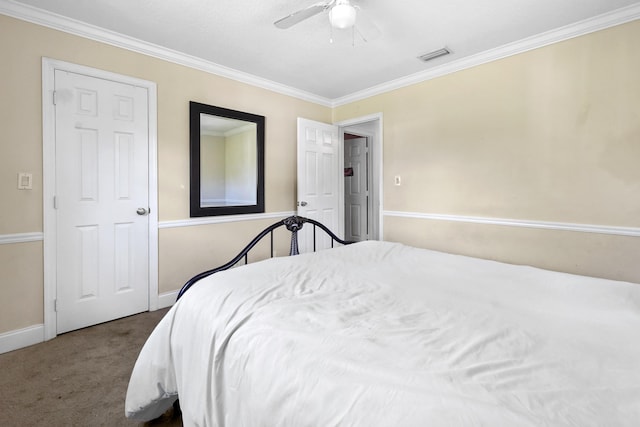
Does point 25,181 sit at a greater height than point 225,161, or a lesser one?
lesser

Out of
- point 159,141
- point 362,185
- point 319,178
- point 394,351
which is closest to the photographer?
point 394,351

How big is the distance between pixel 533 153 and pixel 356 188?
3.52 meters

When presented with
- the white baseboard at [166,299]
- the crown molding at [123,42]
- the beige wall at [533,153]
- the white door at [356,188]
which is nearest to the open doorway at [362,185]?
the white door at [356,188]

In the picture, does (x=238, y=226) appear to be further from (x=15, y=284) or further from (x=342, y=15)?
(x=342, y=15)

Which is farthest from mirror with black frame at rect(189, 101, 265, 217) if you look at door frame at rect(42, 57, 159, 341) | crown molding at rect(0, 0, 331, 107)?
door frame at rect(42, 57, 159, 341)

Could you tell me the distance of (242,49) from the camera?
114 inches

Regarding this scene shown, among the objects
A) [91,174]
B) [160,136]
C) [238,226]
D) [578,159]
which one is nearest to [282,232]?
[238,226]

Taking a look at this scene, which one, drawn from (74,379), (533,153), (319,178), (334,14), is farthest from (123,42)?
(533,153)

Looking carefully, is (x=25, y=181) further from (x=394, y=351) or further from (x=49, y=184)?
(x=394, y=351)

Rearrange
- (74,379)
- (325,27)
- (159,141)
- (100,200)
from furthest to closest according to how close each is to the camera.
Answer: (159,141) → (100,200) → (325,27) → (74,379)

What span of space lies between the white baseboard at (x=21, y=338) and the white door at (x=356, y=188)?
460 cm

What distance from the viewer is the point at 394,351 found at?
0.89 m

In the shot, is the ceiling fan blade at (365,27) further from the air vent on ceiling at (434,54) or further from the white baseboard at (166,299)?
the white baseboard at (166,299)

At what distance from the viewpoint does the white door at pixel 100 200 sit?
8.07ft
